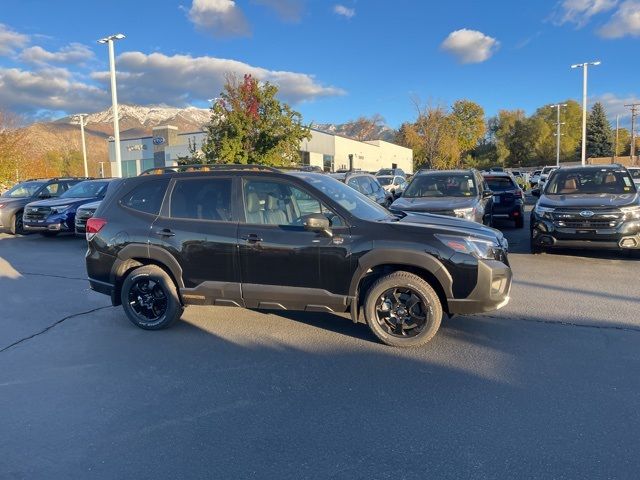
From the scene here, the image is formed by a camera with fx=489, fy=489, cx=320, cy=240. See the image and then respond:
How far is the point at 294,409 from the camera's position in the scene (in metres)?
3.71

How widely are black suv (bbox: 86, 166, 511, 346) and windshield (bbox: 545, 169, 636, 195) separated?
234 inches

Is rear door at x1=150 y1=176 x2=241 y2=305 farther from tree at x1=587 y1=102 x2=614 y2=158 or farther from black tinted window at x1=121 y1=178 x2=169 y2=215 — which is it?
tree at x1=587 y1=102 x2=614 y2=158

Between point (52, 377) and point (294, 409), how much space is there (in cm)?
234

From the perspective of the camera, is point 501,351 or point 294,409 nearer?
point 294,409

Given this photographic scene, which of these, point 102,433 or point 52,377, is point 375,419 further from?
point 52,377

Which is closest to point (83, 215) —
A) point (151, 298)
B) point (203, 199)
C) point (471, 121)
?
point (151, 298)

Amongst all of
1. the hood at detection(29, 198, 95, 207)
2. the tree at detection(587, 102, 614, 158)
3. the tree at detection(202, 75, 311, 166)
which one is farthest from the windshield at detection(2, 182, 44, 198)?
the tree at detection(587, 102, 614, 158)

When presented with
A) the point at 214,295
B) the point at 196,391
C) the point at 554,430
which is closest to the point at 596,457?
the point at 554,430

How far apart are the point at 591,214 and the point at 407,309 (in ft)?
18.6

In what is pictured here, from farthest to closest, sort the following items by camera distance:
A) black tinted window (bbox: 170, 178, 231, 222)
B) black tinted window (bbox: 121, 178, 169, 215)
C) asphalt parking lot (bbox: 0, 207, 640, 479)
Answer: black tinted window (bbox: 121, 178, 169, 215)
black tinted window (bbox: 170, 178, 231, 222)
asphalt parking lot (bbox: 0, 207, 640, 479)

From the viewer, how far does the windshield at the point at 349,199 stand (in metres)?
5.20

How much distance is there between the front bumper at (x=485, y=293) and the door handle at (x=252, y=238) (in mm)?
2032

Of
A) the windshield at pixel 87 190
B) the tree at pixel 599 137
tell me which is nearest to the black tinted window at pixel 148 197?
the windshield at pixel 87 190

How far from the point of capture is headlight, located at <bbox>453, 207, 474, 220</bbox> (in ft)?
30.1
